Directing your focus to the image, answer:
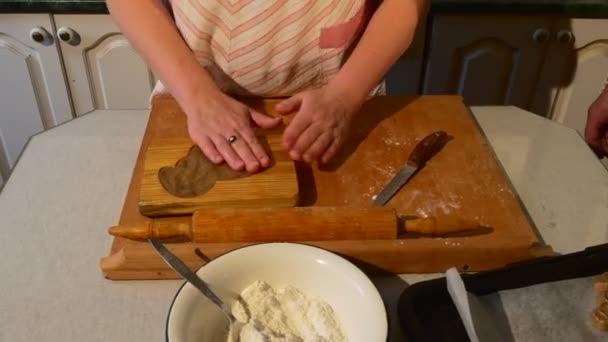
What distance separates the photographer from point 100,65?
53.1 inches

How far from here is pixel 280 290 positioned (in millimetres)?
640

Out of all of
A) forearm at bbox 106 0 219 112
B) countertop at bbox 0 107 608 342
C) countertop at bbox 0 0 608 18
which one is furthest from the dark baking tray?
countertop at bbox 0 0 608 18

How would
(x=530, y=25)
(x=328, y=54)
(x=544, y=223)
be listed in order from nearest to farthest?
(x=544, y=223) < (x=328, y=54) < (x=530, y=25)

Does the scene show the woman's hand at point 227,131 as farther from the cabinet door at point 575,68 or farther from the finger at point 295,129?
the cabinet door at point 575,68

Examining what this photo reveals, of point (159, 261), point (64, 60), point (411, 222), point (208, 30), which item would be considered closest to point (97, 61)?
point (64, 60)

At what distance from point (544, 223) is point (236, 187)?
40 centimetres

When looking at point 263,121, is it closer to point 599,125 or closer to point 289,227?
point 289,227

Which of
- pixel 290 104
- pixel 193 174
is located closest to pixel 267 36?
pixel 290 104

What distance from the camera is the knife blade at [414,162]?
2.45ft

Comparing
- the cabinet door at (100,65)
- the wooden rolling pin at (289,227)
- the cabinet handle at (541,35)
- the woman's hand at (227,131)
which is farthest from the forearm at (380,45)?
the cabinet door at (100,65)

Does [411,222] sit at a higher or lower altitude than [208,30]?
lower

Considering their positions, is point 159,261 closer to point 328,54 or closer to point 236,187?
point 236,187

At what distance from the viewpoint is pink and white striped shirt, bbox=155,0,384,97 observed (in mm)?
853

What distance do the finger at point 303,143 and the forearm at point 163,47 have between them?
0.47ft
